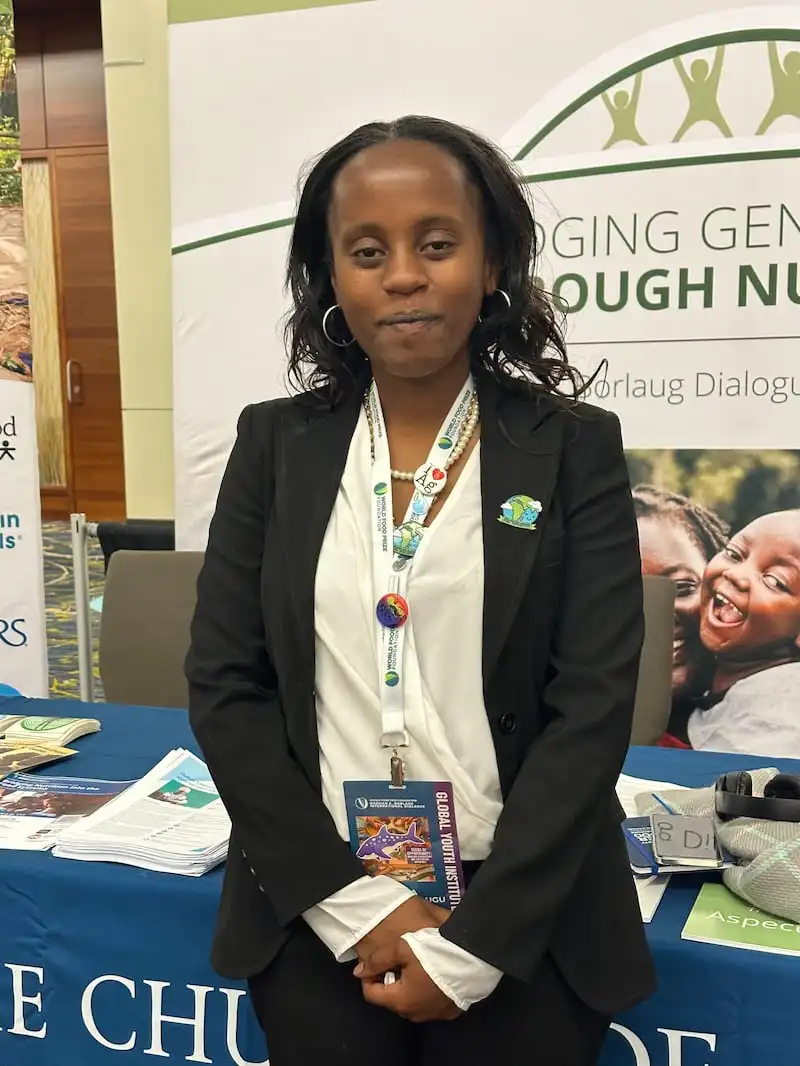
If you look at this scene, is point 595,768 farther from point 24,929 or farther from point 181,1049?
point 24,929

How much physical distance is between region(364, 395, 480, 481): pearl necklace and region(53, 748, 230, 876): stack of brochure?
2.01 feet

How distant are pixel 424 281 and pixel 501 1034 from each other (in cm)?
67

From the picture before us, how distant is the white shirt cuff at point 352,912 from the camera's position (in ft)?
2.86

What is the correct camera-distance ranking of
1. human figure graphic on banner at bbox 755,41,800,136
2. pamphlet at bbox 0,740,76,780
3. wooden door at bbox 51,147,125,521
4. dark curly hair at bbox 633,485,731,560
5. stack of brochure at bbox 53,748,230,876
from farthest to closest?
wooden door at bbox 51,147,125,521 → dark curly hair at bbox 633,485,731,560 → human figure graphic on banner at bbox 755,41,800,136 → pamphlet at bbox 0,740,76,780 → stack of brochure at bbox 53,748,230,876

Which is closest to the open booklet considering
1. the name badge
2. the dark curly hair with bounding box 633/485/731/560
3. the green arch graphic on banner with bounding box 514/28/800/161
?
the name badge

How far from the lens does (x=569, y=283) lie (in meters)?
2.85

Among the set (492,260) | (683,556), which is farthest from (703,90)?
(492,260)

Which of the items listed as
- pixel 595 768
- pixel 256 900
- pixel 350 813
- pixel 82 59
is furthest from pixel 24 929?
pixel 82 59

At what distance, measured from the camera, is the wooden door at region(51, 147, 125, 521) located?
6.27 m

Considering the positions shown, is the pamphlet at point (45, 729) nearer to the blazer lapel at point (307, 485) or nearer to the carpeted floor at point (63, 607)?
the blazer lapel at point (307, 485)

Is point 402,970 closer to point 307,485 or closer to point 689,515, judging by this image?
point 307,485

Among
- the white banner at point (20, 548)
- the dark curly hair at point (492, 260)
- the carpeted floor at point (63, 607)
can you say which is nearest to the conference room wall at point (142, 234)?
the white banner at point (20, 548)

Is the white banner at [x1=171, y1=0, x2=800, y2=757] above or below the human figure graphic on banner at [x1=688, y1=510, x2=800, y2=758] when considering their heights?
above

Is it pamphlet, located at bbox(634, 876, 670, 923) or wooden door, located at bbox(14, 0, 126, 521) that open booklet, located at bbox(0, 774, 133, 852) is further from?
wooden door, located at bbox(14, 0, 126, 521)
